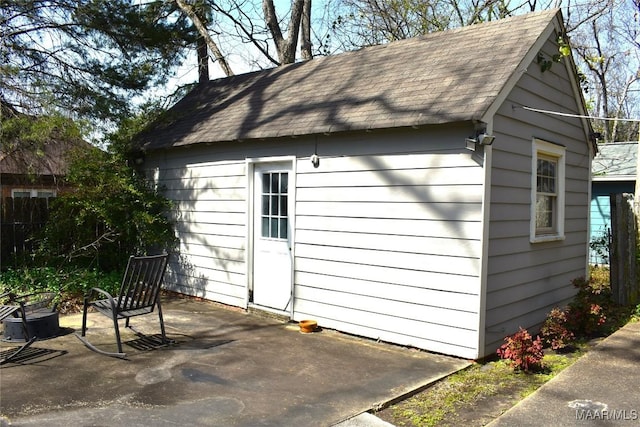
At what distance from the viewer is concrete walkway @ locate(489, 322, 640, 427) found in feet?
12.9

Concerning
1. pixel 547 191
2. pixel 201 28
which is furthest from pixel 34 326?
pixel 201 28

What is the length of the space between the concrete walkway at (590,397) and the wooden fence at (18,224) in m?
8.31

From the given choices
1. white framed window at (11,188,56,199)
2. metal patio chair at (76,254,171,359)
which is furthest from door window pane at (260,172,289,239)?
white framed window at (11,188,56,199)

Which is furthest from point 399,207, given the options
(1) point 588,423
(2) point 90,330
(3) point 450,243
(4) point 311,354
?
(2) point 90,330

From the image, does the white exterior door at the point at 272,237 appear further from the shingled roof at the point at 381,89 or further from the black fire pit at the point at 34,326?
the black fire pit at the point at 34,326

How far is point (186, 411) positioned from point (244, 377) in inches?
35.2

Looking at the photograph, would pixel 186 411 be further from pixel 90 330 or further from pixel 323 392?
pixel 90 330

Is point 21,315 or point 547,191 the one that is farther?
point 547,191

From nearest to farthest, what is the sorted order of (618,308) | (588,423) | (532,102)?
(588,423), (532,102), (618,308)

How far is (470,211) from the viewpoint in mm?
5441

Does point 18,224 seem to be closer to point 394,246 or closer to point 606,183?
point 394,246

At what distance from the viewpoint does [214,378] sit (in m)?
4.90

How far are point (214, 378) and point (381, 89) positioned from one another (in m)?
4.07

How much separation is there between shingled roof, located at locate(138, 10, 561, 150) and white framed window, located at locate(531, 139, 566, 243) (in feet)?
4.25
